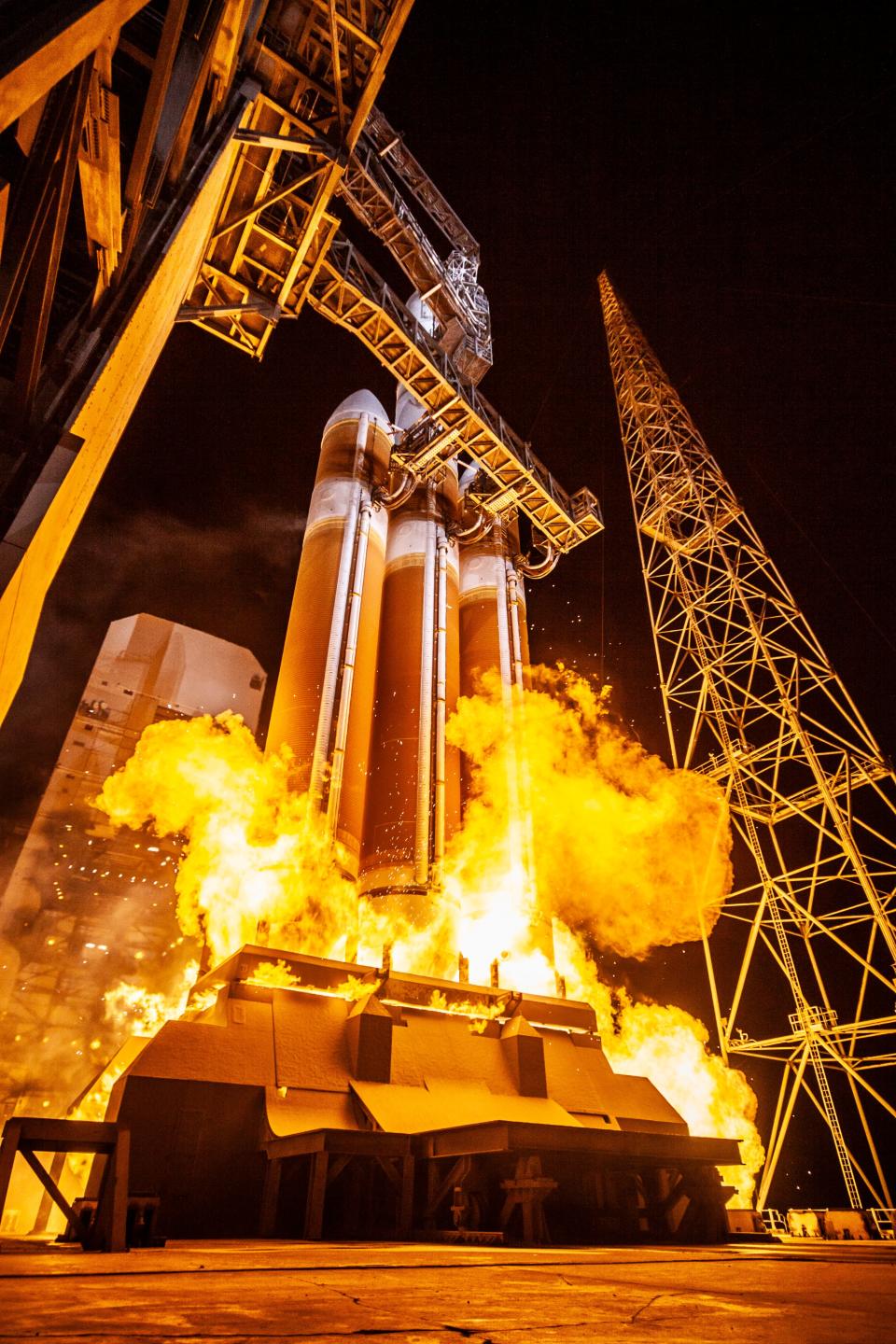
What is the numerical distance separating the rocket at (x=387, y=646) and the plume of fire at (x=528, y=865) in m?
1.02

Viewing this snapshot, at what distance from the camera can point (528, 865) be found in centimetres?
2086

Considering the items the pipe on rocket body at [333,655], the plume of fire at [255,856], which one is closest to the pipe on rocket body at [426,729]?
the plume of fire at [255,856]

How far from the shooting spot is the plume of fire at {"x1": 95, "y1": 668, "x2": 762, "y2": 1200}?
1822cm

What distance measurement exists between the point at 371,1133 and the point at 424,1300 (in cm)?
737

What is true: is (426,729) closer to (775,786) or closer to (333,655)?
(333,655)

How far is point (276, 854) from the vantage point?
1817cm

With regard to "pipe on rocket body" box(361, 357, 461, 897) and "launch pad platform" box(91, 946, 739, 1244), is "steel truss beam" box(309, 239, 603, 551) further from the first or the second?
"launch pad platform" box(91, 946, 739, 1244)

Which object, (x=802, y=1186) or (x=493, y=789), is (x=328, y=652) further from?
(x=802, y=1186)

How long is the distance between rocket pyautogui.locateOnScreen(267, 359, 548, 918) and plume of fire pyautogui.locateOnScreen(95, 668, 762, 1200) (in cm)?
102

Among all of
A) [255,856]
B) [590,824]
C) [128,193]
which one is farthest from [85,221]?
[590,824]

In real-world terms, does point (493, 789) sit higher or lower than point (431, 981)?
higher

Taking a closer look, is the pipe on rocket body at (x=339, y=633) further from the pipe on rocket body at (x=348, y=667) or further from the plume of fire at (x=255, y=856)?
the plume of fire at (x=255, y=856)

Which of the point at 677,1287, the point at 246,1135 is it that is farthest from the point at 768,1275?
the point at 246,1135

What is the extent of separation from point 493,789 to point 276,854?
7.72 meters
